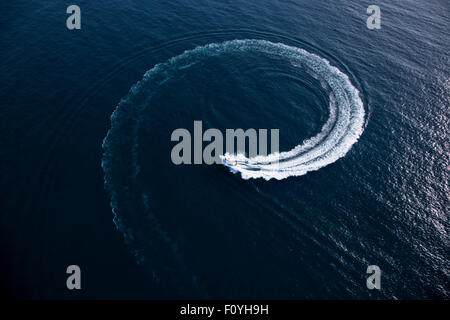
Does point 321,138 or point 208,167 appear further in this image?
point 321,138

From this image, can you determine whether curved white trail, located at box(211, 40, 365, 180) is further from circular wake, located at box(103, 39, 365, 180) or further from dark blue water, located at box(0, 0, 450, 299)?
dark blue water, located at box(0, 0, 450, 299)

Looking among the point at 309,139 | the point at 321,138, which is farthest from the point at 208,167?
the point at 321,138

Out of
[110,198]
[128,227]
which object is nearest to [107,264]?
[128,227]

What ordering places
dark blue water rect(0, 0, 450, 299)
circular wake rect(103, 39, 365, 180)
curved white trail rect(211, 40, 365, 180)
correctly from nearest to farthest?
dark blue water rect(0, 0, 450, 299) → curved white trail rect(211, 40, 365, 180) → circular wake rect(103, 39, 365, 180)

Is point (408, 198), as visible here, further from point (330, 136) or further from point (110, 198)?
point (110, 198)

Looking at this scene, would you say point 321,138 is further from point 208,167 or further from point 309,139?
point 208,167

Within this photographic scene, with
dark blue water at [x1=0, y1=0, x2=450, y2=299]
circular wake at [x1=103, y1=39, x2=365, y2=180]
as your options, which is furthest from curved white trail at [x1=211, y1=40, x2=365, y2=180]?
dark blue water at [x1=0, y1=0, x2=450, y2=299]

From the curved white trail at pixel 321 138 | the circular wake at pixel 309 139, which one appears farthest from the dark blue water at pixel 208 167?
the curved white trail at pixel 321 138
